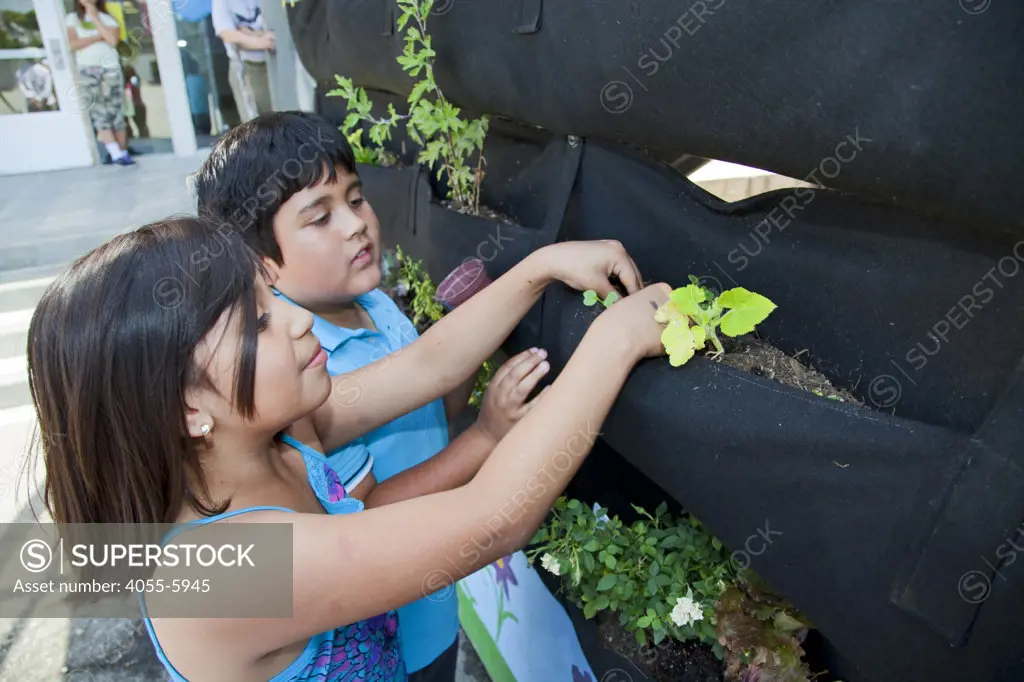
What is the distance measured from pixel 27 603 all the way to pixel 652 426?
2639 millimetres

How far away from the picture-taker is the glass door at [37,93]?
6633 millimetres

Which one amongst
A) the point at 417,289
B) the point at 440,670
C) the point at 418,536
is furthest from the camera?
the point at 417,289

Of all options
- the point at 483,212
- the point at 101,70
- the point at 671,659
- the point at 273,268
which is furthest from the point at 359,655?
the point at 101,70

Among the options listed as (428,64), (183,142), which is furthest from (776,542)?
(183,142)

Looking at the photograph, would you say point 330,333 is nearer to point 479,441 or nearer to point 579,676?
point 479,441

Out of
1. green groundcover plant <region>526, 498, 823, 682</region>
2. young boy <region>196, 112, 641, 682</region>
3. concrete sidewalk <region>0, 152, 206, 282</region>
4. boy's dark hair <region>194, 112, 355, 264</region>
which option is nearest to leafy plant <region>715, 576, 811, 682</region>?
green groundcover plant <region>526, 498, 823, 682</region>

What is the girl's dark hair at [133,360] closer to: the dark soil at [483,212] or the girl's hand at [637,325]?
the girl's hand at [637,325]

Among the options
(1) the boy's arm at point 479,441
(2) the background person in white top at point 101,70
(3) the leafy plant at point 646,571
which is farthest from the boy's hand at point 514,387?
(2) the background person in white top at point 101,70

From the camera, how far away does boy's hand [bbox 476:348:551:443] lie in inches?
49.7

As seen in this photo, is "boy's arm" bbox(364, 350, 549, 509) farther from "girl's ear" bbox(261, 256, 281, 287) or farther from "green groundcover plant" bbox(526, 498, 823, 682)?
"girl's ear" bbox(261, 256, 281, 287)

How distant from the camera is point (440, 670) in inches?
65.6

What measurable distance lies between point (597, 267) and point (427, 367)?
395 mm

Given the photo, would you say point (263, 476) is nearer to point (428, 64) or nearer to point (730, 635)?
point (730, 635)

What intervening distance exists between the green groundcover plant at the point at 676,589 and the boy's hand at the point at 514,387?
22cm
